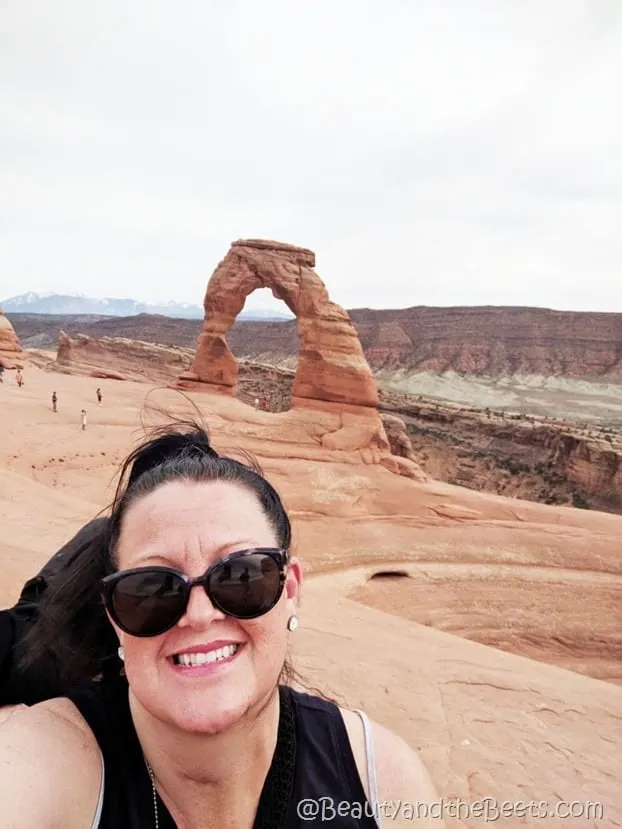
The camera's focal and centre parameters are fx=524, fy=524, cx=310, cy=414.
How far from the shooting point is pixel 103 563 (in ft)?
6.05

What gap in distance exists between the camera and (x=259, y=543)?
62.1 inches

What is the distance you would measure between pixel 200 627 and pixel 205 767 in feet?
1.19

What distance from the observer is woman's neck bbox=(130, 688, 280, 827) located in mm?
1375

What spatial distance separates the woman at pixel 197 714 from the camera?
1.33 meters

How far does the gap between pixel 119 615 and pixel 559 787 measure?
3.42 m

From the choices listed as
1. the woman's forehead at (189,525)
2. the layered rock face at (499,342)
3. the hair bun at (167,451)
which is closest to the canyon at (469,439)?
the hair bun at (167,451)

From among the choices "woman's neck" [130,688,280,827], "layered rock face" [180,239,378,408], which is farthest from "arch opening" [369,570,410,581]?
"woman's neck" [130,688,280,827]

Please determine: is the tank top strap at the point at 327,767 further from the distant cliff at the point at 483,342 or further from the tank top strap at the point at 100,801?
the distant cliff at the point at 483,342

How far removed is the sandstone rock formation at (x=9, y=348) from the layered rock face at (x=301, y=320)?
49.2 feet

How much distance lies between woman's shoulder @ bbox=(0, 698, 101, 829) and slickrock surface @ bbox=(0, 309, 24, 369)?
3242cm

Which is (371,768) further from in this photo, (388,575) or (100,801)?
(388,575)

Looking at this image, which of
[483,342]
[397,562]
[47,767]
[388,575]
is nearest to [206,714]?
[47,767]

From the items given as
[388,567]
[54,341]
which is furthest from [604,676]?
[54,341]

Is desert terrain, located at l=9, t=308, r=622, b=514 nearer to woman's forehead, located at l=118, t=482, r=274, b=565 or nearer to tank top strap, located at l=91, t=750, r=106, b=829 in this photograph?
woman's forehead, located at l=118, t=482, r=274, b=565
